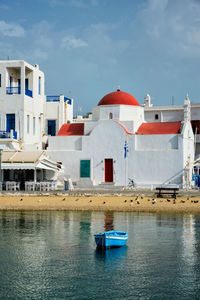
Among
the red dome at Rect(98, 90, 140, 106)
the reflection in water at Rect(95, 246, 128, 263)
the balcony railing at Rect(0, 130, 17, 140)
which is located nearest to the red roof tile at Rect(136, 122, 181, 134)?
the red dome at Rect(98, 90, 140, 106)

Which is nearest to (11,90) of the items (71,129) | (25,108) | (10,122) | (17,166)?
(25,108)

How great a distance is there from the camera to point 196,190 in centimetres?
4162

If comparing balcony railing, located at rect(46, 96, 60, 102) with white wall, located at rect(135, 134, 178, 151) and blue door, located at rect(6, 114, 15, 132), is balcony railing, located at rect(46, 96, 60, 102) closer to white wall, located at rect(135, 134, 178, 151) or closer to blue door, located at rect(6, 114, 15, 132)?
blue door, located at rect(6, 114, 15, 132)

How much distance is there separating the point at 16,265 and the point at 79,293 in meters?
4.31

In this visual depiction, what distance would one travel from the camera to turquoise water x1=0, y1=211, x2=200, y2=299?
1642 cm

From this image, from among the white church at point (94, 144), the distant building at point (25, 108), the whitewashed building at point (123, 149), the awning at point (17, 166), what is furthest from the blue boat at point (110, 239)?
the distant building at point (25, 108)

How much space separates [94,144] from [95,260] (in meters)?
26.7

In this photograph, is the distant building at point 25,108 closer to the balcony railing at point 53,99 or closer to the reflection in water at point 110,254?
A: the balcony railing at point 53,99

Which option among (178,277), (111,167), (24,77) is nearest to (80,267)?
(178,277)

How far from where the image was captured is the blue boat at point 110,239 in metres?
22.0

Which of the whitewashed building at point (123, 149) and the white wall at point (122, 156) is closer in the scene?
the white wall at point (122, 156)

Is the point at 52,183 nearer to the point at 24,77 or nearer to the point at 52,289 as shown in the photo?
the point at 24,77

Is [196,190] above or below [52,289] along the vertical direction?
above

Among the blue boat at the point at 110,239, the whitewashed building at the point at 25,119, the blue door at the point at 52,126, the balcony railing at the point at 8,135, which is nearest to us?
the blue boat at the point at 110,239
